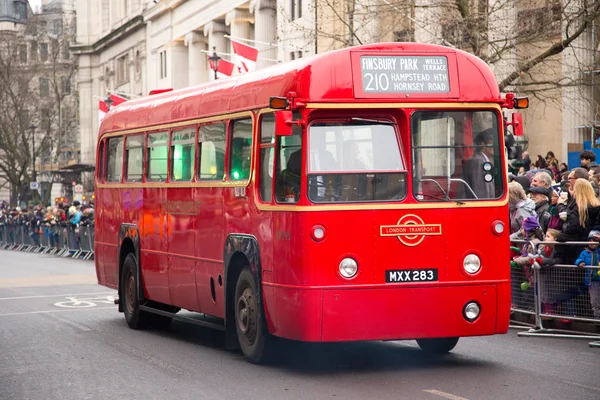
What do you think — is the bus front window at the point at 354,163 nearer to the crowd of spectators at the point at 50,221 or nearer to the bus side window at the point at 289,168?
the bus side window at the point at 289,168

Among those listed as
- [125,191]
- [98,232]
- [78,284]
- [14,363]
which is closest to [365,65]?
[14,363]

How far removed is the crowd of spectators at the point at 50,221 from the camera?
41969mm

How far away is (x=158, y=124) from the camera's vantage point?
1580cm

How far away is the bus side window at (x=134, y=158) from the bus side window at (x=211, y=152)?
262cm

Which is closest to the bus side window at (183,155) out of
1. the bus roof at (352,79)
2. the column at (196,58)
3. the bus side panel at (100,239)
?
the bus roof at (352,79)

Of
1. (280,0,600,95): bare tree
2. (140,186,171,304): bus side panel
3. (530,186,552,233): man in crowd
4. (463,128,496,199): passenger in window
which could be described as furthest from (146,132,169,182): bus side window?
(280,0,600,95): bare tree

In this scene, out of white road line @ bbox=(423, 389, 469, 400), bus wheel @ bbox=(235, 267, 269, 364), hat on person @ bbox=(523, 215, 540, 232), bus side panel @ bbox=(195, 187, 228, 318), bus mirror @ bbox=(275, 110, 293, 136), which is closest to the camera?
white road line @ bbox=(423, 389, 469, 400)

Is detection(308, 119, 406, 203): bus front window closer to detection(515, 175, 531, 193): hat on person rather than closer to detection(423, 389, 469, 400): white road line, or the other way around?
detection(423, 389, 469, 400): white road line

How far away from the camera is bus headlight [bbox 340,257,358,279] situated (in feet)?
36.7

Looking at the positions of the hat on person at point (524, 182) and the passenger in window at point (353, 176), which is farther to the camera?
the hat on person at point (524, 182)

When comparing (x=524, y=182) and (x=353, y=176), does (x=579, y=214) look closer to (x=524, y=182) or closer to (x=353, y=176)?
(x=524, y=182)

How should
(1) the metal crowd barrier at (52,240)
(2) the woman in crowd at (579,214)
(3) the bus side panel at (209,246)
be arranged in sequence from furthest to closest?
(1) the metal crowd barrier at (52,240) < (2) the woman in crowd at (579,214) < (3) the bus side panel at (209,246)

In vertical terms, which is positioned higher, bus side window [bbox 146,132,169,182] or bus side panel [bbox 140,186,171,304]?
bus side window [bbox 146,132,169,182]

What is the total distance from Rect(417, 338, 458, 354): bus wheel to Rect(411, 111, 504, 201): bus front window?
1927 millimetres
